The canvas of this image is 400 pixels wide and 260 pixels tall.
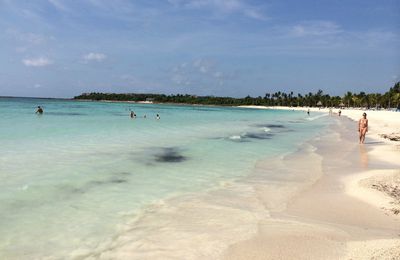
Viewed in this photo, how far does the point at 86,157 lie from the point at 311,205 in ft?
28.7

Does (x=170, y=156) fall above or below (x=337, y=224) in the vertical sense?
below

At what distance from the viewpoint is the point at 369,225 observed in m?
6.04

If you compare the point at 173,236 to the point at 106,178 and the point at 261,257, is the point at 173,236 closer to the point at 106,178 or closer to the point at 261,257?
the point at 261,257

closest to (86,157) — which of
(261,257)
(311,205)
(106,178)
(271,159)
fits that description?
(106,178)

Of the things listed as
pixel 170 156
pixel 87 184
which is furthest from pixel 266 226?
pixel 170 156

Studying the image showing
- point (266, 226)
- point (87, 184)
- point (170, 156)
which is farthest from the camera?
point (170, 156)

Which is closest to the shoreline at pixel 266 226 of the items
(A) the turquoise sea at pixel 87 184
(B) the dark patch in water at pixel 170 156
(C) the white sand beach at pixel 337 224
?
(C) the white sand beach at pixel 337 224

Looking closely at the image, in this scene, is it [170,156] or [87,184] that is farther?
[170,156]

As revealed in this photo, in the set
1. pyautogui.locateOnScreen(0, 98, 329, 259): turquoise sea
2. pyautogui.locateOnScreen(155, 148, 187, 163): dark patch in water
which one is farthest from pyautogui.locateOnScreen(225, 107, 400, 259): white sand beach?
pyautogui.locateOnScreen(155, 148, 187, 163): dark patch in water

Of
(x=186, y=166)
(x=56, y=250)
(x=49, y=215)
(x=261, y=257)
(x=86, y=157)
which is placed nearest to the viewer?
(x=261, y=257)

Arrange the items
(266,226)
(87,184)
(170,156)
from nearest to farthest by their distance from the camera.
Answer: (266,226) < (87,184) < (170,156)

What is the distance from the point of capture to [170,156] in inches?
561

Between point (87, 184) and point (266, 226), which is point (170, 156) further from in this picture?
point (266, 226)

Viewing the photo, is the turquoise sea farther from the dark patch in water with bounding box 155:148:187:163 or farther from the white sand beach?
the white sand beach
